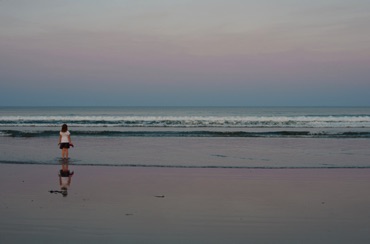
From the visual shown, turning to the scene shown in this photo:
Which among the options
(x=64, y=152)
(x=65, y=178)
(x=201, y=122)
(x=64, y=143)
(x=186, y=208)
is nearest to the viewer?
(x=186, y=208)

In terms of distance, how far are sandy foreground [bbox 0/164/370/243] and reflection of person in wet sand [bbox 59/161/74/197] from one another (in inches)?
5.5

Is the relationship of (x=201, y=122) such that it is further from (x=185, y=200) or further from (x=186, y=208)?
(x=186, y=208)

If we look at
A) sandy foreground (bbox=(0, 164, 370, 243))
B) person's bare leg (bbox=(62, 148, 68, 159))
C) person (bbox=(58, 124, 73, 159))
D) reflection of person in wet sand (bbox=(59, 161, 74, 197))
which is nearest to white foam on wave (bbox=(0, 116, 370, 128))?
person's bare leg (bbox=(62, 148, 68, 159))

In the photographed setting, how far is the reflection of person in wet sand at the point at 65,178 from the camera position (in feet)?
29.7

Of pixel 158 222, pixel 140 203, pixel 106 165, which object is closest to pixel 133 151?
pixel 106 165

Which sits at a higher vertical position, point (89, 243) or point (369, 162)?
point (369, 162)

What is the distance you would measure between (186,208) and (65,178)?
4.40 meters

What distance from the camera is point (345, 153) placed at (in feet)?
54.9

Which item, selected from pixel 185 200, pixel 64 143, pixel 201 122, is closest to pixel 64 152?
pixel 64 143

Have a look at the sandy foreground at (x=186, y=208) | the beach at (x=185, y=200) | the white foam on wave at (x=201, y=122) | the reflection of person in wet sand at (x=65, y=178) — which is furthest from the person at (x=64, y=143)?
the white foam on wave at (x=201, y=122)

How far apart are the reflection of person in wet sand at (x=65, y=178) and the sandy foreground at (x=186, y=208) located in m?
0.14

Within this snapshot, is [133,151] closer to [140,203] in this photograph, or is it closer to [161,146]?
[161,146]

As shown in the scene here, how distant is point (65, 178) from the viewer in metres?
10.7

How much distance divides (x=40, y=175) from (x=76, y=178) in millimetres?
1111
